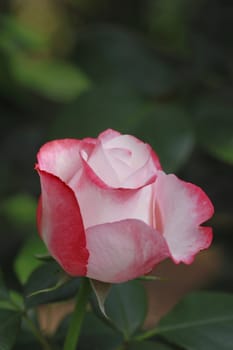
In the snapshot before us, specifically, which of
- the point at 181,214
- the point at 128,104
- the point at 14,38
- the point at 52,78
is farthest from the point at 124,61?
the point at 181,214

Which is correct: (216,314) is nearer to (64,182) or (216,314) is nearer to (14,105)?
(64,182)

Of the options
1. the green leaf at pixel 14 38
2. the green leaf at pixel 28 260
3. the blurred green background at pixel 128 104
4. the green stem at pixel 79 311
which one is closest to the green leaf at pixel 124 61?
the blurred green background at pixel 128 104

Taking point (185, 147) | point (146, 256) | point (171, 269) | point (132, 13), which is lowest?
point (171, 269)

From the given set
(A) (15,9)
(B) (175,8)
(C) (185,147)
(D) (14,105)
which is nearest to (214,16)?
Result: (C) (185,147)

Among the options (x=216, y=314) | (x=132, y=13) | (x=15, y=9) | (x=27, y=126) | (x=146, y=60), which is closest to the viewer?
(x=216, y=314)

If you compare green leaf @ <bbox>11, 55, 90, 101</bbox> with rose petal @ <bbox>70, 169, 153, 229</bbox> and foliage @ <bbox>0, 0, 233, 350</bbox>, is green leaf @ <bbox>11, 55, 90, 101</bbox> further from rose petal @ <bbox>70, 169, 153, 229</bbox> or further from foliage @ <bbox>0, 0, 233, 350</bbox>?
rose petal @ <bbox>70, 169, 153, 229</bbox>

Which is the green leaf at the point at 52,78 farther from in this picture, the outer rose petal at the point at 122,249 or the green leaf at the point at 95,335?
the outer rose petal at the point at 122,249

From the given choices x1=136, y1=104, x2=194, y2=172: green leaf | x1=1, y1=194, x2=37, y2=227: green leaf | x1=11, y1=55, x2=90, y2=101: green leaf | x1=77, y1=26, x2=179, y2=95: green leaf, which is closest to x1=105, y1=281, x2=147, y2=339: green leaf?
x1=136, y1=104, x2=194, y2=172: green leaf
